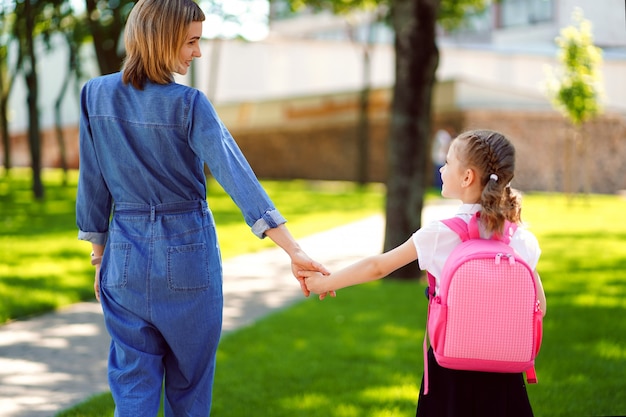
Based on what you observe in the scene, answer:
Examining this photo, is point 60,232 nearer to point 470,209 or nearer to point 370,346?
point 370,346

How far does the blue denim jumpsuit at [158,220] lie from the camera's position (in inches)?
121

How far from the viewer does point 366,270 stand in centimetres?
326

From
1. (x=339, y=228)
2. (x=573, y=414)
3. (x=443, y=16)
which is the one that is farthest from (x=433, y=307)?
(x=443, y=16)

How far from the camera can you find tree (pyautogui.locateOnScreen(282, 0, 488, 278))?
9.33 meters

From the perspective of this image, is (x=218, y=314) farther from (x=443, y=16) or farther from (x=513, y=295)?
(x=443, y=16)

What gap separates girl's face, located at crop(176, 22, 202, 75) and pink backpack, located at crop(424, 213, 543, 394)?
1.13m

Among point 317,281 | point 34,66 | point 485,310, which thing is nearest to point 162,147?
point 317,281

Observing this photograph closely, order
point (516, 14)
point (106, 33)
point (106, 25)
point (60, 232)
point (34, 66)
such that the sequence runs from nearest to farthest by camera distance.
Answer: point (60, 232) < point (106, 25) < point (106, 33) < point (34, 66) < point (516, 14)

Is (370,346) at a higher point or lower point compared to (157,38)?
lower

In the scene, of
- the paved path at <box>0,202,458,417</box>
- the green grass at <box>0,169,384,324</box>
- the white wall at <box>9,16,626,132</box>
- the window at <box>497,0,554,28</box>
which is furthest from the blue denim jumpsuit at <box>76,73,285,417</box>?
the white wall at <box>9,16,626,132</box>

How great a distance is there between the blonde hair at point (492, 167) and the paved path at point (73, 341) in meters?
0.42

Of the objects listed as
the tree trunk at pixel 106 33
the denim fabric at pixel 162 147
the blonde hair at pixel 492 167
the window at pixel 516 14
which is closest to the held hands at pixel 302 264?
the denim fabric at pixel 162 147

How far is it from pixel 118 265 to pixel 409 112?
6767mm

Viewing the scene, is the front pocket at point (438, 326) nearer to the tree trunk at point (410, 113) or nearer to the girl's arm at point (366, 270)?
the girl's arm at point (366, 270)
